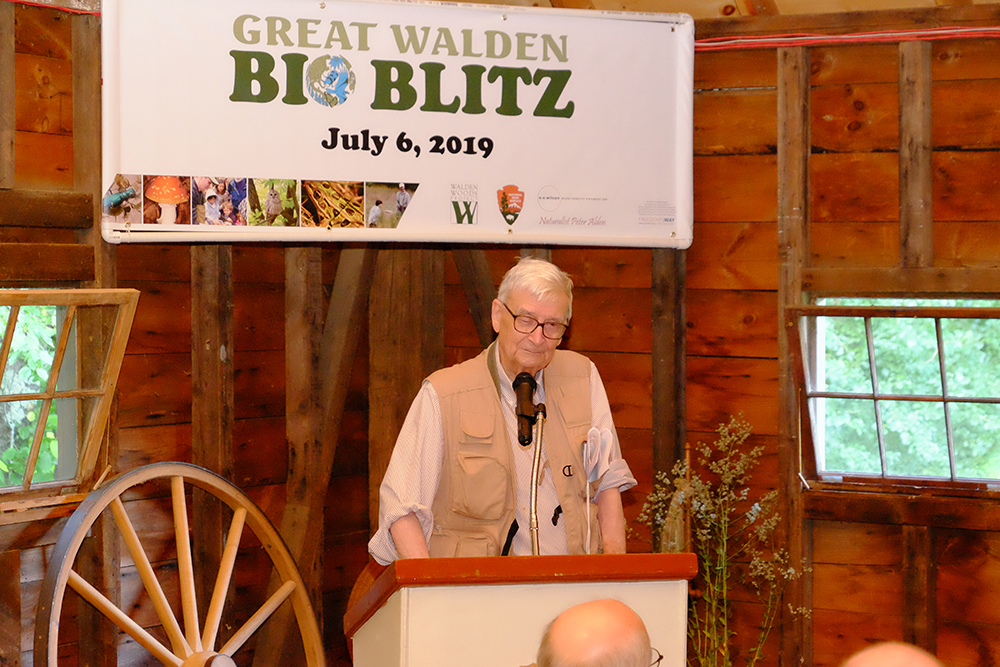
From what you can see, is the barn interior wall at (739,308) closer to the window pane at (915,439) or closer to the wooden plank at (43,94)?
the wooden plank at (43,94)

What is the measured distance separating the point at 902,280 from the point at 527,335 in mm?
1565

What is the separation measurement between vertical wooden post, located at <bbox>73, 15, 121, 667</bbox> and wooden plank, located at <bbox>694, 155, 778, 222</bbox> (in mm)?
1902

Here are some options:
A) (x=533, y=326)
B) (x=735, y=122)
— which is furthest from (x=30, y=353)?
→ (x=735, y=122)

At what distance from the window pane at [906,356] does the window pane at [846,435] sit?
0.11 m

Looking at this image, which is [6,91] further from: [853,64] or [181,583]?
[853,64]

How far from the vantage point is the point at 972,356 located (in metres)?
3.31

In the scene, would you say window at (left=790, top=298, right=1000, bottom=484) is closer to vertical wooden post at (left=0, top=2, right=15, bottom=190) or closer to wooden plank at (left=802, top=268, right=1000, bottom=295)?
wooden plank at (left=802, top=268, right=1000, bottom=295)

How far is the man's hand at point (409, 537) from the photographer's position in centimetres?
219

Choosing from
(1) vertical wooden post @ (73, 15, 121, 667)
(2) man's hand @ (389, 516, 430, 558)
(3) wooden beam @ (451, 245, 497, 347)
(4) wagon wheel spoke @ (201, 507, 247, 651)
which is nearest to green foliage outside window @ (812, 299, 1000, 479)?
(3) wooden beam @ (451, 245, 497, 347)

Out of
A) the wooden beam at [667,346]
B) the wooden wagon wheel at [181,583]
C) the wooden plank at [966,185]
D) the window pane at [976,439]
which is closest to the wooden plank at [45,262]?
the wooden wagon wheel at [181,583]

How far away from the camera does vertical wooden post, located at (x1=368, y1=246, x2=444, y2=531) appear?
11.9ft

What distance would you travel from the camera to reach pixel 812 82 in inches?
132

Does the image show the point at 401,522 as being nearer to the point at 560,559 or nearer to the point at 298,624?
the point at 560,559

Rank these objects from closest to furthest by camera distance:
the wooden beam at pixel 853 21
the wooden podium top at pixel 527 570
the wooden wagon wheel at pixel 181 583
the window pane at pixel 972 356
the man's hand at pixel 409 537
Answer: the wooden podium top at pixel 527 570 → the man's hand at pixel 409 537 → the wooden wagon wheel at pixel 181 583 → the wooden beam at pixel 853 21 → the window pane at pixel 972 356
